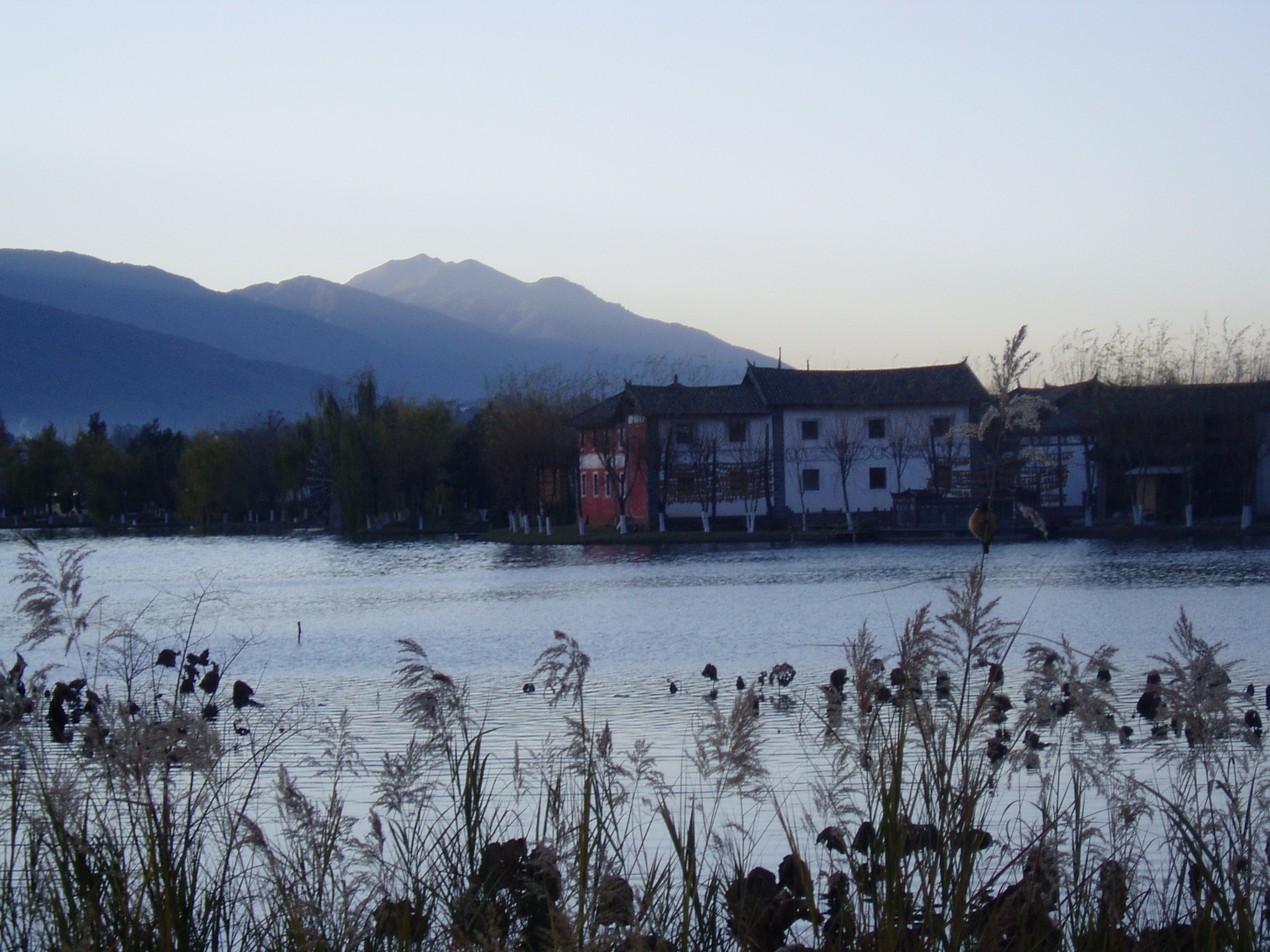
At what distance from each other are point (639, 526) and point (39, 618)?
4409 centimetres

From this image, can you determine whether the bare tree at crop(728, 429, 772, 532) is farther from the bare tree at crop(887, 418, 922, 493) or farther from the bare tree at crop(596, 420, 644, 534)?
the bare tree at crop(887, 418, 922, 493)

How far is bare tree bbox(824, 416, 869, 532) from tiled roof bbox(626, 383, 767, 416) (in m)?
3.00

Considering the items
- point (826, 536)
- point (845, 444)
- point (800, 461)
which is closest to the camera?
point (826, 536)

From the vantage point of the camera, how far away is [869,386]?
4903 centimetres

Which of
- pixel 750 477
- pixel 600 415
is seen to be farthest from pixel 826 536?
pixel 600 415

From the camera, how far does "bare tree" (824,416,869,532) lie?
4634 centimetres

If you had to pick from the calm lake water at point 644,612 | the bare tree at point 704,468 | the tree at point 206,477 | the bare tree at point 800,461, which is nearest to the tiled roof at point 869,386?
the bare tree at point 800,461

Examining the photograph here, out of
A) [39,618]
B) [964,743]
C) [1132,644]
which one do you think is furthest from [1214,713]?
[1132,644]

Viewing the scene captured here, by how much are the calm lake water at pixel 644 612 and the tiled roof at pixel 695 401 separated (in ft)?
35.9

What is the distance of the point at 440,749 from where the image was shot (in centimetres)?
379

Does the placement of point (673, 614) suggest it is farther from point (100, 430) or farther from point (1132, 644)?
point (100, 430)

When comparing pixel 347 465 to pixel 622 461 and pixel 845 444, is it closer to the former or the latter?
pixel 622 461

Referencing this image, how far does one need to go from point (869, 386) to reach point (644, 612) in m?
31.8

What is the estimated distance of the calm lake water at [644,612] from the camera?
10.7 metres
